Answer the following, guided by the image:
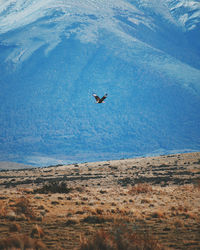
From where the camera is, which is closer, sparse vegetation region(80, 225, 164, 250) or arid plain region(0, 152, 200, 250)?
sparse vegetation region(80, 225, 164, 250)

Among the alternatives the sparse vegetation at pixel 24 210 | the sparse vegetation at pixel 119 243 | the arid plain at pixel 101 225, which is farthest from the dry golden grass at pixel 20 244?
the sparse vegetation at pixel 24 210

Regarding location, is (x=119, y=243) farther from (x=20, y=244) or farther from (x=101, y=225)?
(x=101, y=225)

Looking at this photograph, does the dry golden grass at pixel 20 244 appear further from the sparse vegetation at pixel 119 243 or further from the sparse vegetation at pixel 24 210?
the sparse vegetation at pixel 24 210

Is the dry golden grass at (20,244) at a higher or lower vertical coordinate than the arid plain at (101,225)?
lower

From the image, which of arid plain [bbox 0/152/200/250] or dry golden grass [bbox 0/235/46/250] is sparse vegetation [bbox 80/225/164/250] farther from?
dry golden grass [bbox 0/235/46/250]

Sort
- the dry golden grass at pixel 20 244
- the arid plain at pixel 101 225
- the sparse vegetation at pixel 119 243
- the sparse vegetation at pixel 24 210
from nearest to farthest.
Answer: the sparse vegetation at pixel 119 243 → the dry golden grass at pixel 20 244 → the arid plain at pixel 101 225 → the sparse vegetation at pixel 24 210

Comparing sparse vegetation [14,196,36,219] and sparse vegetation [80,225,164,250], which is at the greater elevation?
sparse vegetation [14,196,36,219]

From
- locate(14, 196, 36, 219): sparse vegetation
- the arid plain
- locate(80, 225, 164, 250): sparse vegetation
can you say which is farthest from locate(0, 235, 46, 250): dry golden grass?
locate(14, 196, 36, 219): sparse vegetation

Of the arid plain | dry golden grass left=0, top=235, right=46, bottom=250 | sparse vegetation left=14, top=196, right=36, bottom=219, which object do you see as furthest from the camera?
sparse vegetation left=14, top=196, right=36, bottom=219

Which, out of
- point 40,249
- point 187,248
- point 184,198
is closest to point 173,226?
point 187,248

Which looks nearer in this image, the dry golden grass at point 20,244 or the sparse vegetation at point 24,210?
the dry golden grass at point 20,244

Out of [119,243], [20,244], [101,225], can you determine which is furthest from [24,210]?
[119,243]

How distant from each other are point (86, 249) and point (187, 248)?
8.95 feet

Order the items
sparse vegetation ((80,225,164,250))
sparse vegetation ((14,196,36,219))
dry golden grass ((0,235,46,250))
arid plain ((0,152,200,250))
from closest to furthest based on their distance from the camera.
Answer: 1. sparse vegetation ((80,225,164,250))
2. dry golden grass ((0,235,46,250))
3. arid plain ((0,152,200,250))
4. sparse vegetation ((14,196,36,219))
